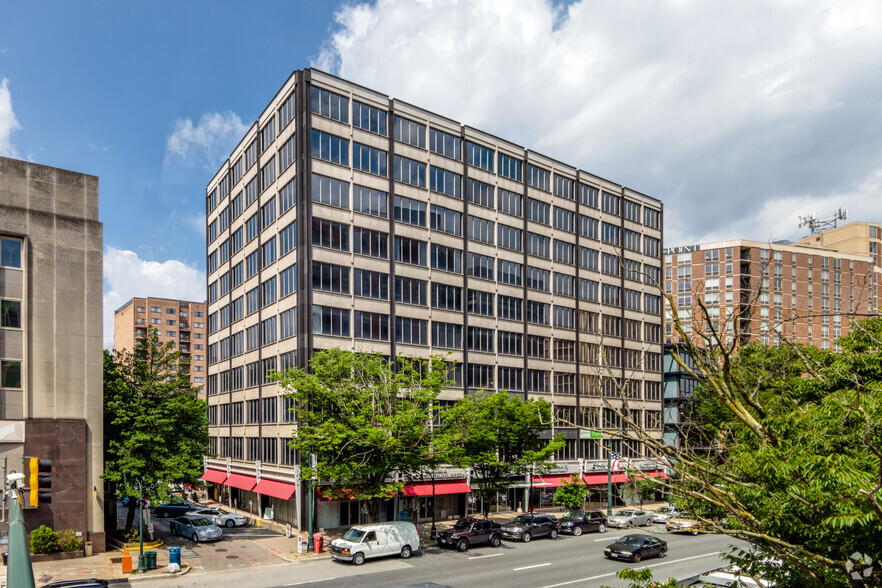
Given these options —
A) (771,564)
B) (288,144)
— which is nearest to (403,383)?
(288,144)

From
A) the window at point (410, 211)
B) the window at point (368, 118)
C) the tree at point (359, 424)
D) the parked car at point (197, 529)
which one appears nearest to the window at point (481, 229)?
the window at point (410, 211)

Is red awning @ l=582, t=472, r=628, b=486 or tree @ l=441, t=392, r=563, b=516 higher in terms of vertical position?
tree @ l=441, t=392, r=563, b=516

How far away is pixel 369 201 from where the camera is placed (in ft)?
158

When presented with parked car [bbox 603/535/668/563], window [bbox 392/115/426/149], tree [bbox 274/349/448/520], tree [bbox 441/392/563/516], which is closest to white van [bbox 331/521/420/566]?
tree [bbox 274/349/448/520]

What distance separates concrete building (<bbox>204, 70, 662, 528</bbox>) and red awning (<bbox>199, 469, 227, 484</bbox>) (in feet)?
0.66

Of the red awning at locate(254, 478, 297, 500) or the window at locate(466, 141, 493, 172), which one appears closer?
the red awning at locate(254, 478, 297, 500)

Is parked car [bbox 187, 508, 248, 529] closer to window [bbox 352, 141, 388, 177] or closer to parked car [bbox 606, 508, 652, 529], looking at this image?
parked car [bbox 606, 508, 652, 529]

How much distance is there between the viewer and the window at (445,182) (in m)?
52.3

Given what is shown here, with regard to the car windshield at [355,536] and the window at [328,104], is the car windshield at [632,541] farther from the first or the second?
the window at [328,104]

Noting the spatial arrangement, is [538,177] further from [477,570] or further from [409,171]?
[477,570]

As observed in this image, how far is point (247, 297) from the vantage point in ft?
181

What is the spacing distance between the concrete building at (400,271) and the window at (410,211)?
123 mm

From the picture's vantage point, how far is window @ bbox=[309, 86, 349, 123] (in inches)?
1810

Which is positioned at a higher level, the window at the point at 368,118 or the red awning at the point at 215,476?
the window at the point at 368,118
